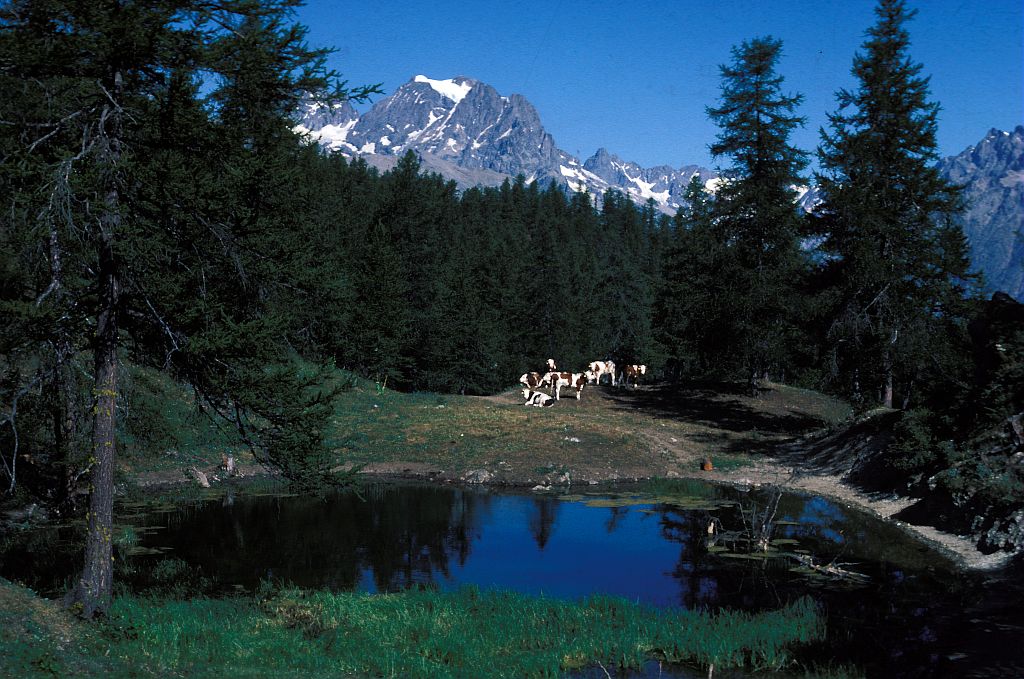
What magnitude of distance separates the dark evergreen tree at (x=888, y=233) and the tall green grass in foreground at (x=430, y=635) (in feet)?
77.3

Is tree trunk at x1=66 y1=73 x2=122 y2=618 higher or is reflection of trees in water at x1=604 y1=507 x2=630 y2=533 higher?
tree trunk at x1=66 y1=73 x2=122 y2=618

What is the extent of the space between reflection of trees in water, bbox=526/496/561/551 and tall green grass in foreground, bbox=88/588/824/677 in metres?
7.10

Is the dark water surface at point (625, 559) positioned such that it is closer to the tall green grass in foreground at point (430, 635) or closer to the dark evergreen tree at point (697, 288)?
the tall green grass in foreground at point (430, 635)

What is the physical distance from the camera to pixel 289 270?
14734mm

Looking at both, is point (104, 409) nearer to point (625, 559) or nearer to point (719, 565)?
point (625, 559)

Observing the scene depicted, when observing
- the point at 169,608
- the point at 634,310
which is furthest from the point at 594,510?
the point at 634,310

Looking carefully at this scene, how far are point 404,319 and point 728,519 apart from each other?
42.8m

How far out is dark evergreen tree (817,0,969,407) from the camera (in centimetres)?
3653

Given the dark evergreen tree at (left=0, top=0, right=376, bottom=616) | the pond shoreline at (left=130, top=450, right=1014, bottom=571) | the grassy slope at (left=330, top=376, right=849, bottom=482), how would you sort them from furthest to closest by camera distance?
the grassy slope at (left=330, top=376, right=849, bottom=482) < the pond shoreline at (left=130, top=450, right=1014, bottom=571) < the dark evergreen tree at (left=0, top=0, right=376, bottom=616)

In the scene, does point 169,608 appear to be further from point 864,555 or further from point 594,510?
point 864,555

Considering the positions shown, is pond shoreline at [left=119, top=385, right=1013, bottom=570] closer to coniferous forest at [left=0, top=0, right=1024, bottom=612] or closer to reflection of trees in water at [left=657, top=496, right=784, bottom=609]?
coniferous forest at [left=0, top=0, right=1024, bottom=612]

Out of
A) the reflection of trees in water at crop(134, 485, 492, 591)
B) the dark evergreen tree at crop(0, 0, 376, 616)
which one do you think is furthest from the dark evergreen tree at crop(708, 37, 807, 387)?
the dark evergreen tree at crop(0, 0, 376, 616)

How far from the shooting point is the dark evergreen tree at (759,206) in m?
43.3

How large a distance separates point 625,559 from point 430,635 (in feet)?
29.9
